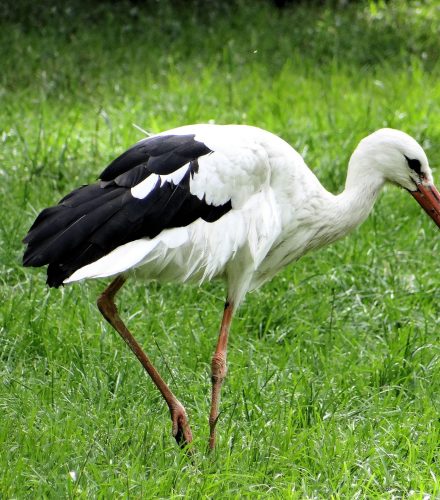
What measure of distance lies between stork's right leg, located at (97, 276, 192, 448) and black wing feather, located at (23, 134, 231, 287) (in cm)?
39

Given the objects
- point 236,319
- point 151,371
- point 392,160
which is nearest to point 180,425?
point 151,371

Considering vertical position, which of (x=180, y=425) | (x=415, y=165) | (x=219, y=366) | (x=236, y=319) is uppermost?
(x=415, y=165)

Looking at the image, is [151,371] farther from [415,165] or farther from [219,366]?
[415,165]

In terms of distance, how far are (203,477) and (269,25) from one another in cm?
658

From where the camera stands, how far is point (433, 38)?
31.3 ft

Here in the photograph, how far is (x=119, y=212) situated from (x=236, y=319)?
129 centimetres

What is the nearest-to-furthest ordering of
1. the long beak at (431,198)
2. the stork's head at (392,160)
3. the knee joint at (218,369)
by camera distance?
the knee joint at (218,369), the stork's head at (392,160), the long beak at (431,198)

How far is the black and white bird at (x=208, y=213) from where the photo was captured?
12.8 ft

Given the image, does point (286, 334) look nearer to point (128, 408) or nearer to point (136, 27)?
point (128, 408)

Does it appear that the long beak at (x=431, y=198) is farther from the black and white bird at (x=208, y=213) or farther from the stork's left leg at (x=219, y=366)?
the stork's left leg at (x=219, y=366)

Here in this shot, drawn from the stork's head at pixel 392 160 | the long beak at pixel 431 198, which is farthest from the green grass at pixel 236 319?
the stork's head at pixel 392 160

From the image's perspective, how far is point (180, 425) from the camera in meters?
4.08

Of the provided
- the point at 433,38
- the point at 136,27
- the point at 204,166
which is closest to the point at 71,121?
the point at 136,27

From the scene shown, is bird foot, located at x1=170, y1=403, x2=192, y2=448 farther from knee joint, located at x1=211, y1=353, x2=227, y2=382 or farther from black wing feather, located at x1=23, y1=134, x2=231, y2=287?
black wing feather, located at x1=23, y1=134, x2=231, y2=287
